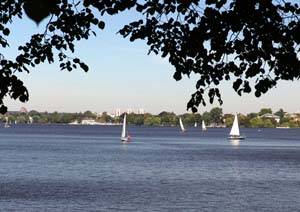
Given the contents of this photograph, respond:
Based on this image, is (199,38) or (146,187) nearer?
(199,38)

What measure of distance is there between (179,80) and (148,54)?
131cm

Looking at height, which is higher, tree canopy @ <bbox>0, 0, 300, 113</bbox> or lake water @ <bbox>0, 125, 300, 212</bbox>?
tree canopy @ <bbox>0, 0, 300, 113</bbox>

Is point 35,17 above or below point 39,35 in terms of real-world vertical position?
below

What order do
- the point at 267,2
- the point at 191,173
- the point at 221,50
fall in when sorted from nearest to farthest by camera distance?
1. the point at 267,2
2. the point at 221,50
3. the point at 191,173

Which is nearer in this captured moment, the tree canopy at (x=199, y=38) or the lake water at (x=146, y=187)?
the tree canopy at (x=199, y=38)

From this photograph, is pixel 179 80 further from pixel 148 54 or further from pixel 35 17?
pixel 35 17

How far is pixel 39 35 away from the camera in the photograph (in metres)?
12.8

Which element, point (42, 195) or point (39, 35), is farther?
point (42, 195)

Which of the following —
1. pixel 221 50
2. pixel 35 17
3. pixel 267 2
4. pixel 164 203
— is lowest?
pixel 164 203

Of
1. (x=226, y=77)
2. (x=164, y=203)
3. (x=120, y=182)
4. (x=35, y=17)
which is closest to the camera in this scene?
(x=35, y=17)

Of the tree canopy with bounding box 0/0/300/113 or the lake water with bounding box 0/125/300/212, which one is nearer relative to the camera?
the tree canopy with bounding box 0/0/300/113

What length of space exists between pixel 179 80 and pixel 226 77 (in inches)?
40.7

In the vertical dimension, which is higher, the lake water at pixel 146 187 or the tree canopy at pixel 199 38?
the tree canopy at pixel 199 38

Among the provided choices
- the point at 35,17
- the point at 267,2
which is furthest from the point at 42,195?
the point at 35,17
